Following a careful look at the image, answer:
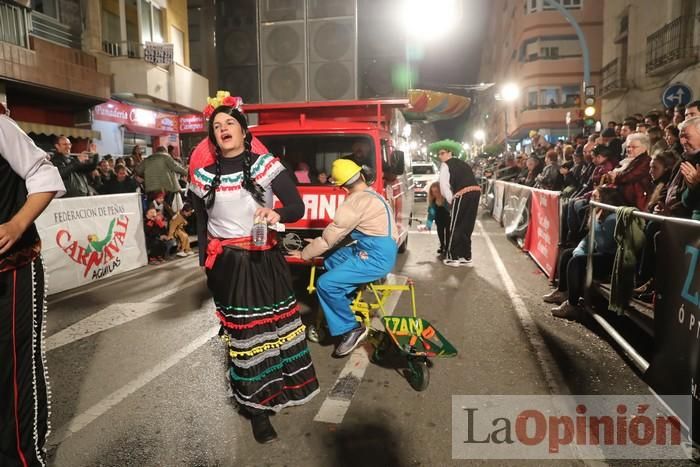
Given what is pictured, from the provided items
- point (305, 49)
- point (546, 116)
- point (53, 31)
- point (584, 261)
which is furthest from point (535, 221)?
point (546, 116)

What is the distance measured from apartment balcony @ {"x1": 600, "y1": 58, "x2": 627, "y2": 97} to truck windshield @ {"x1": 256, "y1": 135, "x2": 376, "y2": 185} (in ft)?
65.0

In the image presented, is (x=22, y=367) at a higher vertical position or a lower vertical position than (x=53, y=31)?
lower

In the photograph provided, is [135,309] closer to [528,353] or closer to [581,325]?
[528,353]

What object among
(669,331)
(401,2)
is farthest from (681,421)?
(401,2)

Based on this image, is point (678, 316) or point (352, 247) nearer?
point (678, 316)

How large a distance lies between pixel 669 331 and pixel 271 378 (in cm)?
268

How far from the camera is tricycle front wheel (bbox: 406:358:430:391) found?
379 cm

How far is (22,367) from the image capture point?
230 cm

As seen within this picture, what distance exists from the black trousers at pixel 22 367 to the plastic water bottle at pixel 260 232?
106 centimetres

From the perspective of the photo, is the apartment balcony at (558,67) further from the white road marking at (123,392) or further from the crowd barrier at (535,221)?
the white road marking at (123,392)

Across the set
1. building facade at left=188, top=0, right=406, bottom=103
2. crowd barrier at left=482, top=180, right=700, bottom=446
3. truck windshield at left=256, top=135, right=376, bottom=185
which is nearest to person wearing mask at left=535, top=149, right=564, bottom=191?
building facade at left=188, top=0, right=406, bottom=103

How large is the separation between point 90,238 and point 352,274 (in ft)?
17.4

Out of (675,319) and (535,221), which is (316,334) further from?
(535,221)

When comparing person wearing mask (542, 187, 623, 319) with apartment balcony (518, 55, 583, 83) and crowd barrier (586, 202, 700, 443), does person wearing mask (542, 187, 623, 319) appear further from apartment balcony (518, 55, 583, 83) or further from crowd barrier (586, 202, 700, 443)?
apartment balcony (518, 55, 583, 83)
